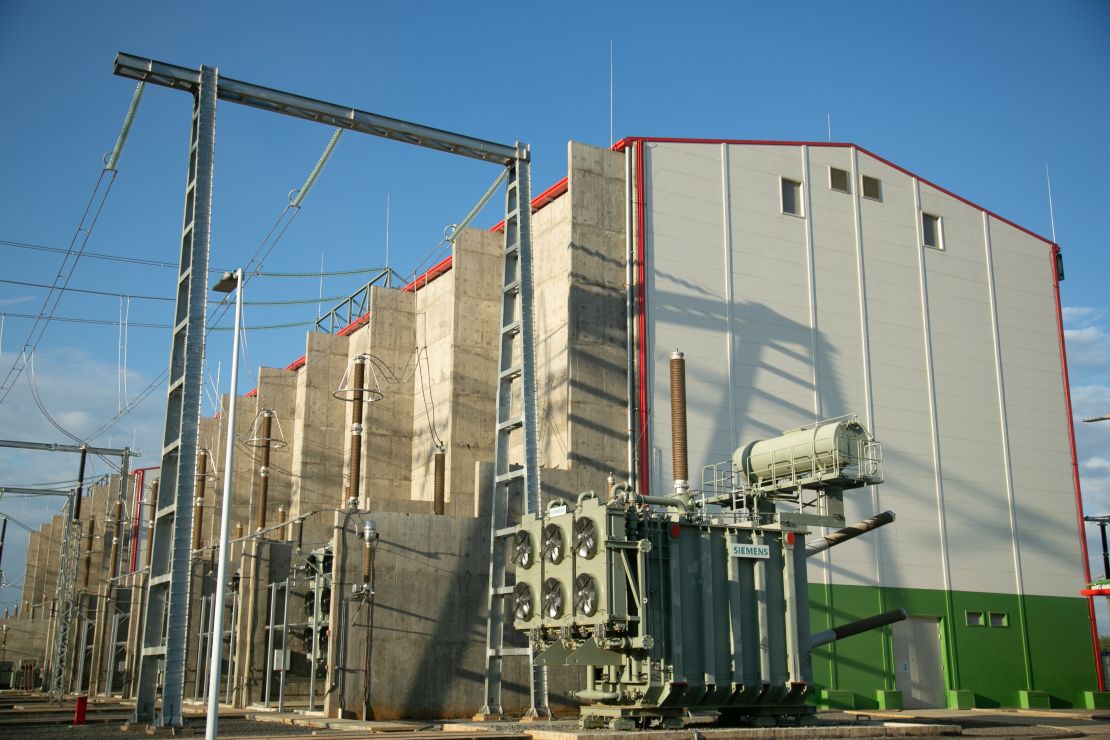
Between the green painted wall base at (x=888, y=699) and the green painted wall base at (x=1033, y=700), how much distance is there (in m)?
7.29

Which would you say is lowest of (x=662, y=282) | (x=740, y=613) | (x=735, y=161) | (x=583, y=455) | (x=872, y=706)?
(x=872, y=706)

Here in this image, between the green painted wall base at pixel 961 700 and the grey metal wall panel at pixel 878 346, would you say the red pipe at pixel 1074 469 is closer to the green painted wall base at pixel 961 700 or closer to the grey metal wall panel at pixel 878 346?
the grey metal wall panel at pixel 878 346

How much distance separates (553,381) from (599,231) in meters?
5.95

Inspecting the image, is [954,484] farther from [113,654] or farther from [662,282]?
[113,654]

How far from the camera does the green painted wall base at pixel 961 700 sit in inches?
1592

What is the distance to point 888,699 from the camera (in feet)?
125

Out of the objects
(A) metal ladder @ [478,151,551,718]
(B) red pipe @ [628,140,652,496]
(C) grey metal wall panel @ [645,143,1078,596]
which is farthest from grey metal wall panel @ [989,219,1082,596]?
(A) metal ladder @ [478,151,551,718]

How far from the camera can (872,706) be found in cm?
3816

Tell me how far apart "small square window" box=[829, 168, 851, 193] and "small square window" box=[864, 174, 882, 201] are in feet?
3.54

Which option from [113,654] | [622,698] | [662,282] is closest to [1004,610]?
[662,282]

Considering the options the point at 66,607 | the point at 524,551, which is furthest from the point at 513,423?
the point at 66,607

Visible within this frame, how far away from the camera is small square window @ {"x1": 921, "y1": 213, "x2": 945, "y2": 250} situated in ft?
152

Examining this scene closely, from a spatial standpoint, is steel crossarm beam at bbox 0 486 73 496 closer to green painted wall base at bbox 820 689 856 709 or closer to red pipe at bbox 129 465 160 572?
red pipe at bbox 129 465 160 572

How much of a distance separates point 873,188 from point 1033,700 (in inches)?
897
